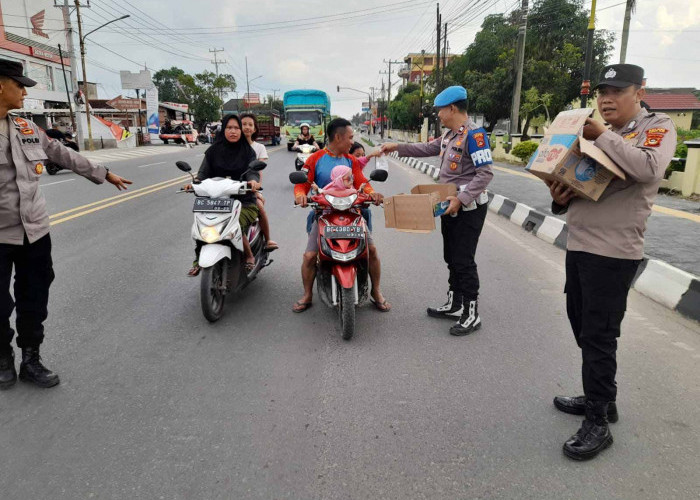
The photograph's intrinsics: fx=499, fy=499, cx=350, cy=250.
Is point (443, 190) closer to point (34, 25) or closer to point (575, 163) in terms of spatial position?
point (575, 163)

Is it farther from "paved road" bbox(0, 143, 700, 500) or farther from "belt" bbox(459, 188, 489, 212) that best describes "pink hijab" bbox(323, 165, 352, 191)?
"paved road" bbox(0, 143, 700, 500)

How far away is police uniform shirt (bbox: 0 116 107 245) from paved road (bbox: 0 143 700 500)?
98cm

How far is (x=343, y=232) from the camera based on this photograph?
3842 mm

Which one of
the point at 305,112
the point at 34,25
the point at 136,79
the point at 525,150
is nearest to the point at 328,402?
the point at 525,150

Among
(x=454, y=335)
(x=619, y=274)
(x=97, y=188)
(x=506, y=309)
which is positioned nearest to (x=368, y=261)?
(x=454, y=335)

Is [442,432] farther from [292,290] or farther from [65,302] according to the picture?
[65,302]

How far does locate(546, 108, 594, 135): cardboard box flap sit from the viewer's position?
2245mm

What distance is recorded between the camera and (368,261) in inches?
168

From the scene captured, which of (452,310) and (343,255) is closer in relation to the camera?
(343,255)

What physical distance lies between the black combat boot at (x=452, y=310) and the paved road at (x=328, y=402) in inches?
6.7

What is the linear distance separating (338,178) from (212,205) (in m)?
1.11

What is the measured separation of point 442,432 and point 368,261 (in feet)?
6.12

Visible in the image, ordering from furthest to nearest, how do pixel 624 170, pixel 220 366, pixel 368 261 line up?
pixel 368 261 → pixel 220 366 → pixel 624 170

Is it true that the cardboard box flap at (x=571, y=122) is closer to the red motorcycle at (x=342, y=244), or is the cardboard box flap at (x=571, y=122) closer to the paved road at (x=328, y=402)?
the paved road at (x=328, y=402)
